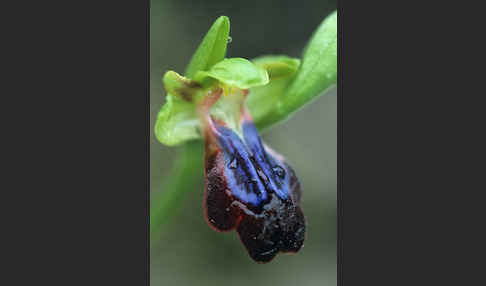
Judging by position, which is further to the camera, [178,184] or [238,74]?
[178,184]

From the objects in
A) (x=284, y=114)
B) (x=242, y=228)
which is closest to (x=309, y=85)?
(x=284, y=114)

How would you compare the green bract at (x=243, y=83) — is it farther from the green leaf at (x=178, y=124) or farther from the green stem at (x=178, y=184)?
the green stem at (x=178, y=184)

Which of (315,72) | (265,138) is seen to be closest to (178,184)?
(315,72)

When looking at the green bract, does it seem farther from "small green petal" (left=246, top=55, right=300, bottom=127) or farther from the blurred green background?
the blurred green background

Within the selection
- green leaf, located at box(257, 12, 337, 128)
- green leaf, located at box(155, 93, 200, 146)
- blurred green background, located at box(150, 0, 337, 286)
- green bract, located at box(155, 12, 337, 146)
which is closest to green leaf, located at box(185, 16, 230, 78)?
green bract, located at box(155, 12, 337, 146)

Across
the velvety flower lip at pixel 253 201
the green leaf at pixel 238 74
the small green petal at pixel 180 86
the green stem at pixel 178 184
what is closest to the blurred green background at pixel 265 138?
the green stem at pixel 178 184

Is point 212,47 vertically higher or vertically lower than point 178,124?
higher

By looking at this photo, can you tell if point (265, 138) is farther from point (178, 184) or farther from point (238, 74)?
point (238, 74)
